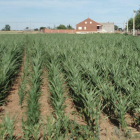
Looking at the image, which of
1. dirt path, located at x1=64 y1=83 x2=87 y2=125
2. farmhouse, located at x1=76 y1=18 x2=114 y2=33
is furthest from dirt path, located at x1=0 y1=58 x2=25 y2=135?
farmhouse, located at x1=76 y1=18 x2=114 y2=33

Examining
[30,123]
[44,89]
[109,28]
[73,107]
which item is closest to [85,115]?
[73,107]

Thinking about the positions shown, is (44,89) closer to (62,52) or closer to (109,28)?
(62,52)

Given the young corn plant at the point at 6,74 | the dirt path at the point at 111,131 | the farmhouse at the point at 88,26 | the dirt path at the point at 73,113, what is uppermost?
Answer: the farmhouse at the point at 88,26

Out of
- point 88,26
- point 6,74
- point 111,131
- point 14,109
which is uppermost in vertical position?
point 88,26

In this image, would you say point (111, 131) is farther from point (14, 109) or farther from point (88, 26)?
point (88, 26)

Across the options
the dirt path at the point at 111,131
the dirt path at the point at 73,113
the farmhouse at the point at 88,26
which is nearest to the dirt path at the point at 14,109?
the dirt path at the point at 73,113

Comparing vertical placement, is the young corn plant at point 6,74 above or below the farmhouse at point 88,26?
below

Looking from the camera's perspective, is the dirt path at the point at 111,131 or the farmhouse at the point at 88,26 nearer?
the dirt path at the point at 111,131

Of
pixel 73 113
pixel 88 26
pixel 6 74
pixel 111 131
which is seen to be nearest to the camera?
pixel 111 131

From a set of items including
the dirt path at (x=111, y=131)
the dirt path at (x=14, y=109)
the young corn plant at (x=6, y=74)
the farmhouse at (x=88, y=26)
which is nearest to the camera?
the dirt path at (x=111, y=131)

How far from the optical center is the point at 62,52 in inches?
295

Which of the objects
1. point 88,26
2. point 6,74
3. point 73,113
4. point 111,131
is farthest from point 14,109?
point 88,26

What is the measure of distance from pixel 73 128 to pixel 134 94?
1195mm

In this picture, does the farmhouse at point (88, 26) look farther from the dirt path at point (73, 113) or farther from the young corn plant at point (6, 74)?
the dirt path at point (73, 113)
